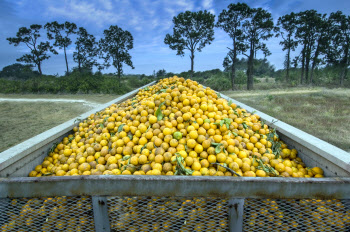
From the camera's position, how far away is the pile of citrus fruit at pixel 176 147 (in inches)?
89.1

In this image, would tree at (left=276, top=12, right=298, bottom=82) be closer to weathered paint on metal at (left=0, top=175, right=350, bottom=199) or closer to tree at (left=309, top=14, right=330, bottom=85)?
tree at (left=309, top=14, right=330, bottom=85)

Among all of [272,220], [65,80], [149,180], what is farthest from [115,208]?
[65,80]

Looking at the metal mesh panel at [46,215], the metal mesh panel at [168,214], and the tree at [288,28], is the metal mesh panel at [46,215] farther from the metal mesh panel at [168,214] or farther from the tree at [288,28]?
the tree at [288,28]

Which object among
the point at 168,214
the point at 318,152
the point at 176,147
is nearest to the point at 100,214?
the point at 168,214

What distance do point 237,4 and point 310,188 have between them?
2536 centimetres

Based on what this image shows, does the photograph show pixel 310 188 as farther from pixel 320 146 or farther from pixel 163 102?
pixel 163 102

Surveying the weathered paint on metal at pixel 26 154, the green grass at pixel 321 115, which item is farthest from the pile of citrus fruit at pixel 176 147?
the green grass at pixel 321 115

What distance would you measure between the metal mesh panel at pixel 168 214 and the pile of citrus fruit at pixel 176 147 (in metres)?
0.46

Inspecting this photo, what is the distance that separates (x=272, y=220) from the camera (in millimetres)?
1670

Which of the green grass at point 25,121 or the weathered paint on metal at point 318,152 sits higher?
the weathered paint on metal at point 318,152

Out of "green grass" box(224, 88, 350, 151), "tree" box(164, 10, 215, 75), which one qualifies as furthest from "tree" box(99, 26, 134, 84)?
"green grass" box(224, 88, 350, 151)

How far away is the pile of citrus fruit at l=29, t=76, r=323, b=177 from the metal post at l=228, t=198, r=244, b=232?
468mm

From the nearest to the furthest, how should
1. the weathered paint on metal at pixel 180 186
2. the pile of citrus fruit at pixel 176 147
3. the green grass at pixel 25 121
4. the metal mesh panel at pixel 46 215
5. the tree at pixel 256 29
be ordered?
the weathered paint on metal at pixel 180 186 < the metal mesh panel at pixel 46 215 < the pile of citrus fruit at pixel 176 147 < the green grass at pixel 25 121 < the tree at pixel 256 29

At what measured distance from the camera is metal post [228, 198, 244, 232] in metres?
1.54
